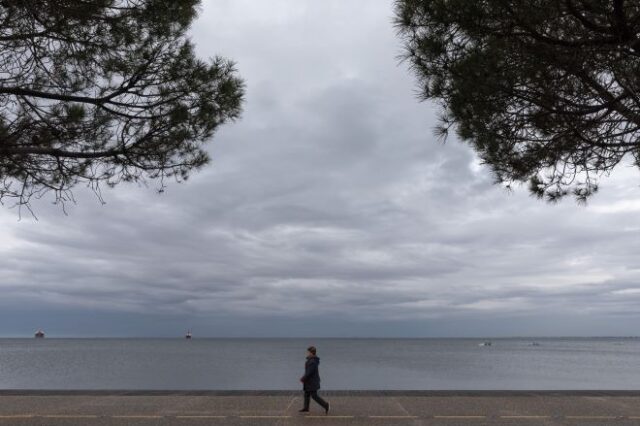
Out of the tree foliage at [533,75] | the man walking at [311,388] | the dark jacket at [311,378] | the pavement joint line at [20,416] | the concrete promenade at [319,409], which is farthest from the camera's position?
the dark jacket at [311,378]

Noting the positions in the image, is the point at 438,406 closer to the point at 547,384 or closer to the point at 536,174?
the point at 536,174

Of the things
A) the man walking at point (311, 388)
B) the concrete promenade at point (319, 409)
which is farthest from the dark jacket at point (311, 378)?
the concrete promenade at point (319, 409)

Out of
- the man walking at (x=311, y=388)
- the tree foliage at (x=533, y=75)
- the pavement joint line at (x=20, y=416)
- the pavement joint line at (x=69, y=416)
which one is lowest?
the pavement joint line at (x=69, y=416)

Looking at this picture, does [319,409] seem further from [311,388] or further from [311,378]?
[311,378]

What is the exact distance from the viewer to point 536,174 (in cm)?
899

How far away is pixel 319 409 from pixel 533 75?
8.67 m

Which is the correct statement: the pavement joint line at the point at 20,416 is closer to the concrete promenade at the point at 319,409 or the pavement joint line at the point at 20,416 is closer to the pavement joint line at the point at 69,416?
the concrete promenade at the point at 319,409

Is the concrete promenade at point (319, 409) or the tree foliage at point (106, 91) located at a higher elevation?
the tree foliage at point (106, 91)

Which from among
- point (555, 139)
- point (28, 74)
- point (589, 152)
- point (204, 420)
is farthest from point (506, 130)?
point (204, 420)

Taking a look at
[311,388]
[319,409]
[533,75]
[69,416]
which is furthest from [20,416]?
[533,75]

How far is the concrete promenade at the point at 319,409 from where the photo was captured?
11422mm

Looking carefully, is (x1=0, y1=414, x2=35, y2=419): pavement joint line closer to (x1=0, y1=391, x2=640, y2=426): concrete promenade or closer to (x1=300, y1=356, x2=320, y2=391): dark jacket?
(x1=0, y1=391, x2=640, y2=426): concrete promenade

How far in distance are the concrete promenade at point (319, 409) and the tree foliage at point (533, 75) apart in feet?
17.7

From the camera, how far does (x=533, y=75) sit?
751 centimetres
